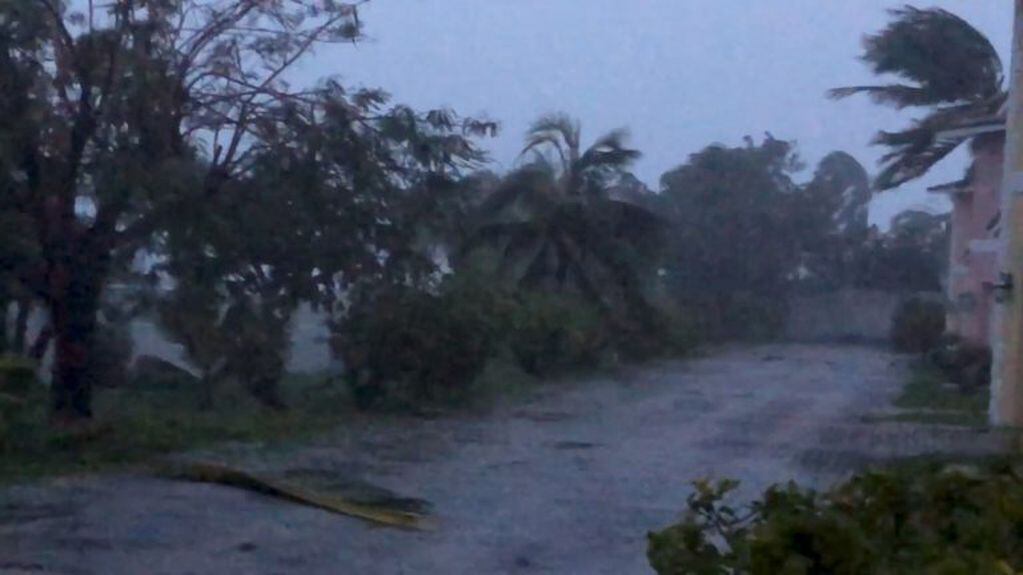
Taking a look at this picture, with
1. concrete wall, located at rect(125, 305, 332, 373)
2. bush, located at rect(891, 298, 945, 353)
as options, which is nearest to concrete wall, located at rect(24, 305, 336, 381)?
concrete wall, located at rect(125, 305, 332, 373)

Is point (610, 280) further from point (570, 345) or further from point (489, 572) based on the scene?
point (489, 572)

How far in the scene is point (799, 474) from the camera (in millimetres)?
18953

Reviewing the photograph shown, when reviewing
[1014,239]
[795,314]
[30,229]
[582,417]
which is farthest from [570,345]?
[795,314]

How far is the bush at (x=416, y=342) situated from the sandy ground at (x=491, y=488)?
916 millimetres

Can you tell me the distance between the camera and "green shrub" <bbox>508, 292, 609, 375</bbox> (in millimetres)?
36594

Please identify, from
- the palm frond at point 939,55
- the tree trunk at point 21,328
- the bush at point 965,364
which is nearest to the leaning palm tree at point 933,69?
the palm frond at point 939,55

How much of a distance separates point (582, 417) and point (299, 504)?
1182cm

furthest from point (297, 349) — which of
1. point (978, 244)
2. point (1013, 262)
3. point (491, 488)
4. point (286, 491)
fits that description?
→ point (286, 491)

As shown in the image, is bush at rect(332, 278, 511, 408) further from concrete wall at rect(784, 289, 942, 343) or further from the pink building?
concrete wall at rect(784, 289, 942, 343)

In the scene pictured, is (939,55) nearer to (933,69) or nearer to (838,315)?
(933,69)

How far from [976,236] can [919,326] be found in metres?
12.2

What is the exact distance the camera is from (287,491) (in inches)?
632

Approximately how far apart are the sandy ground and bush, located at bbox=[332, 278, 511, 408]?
916 millimetres

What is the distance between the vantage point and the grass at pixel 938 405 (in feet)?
86.9
